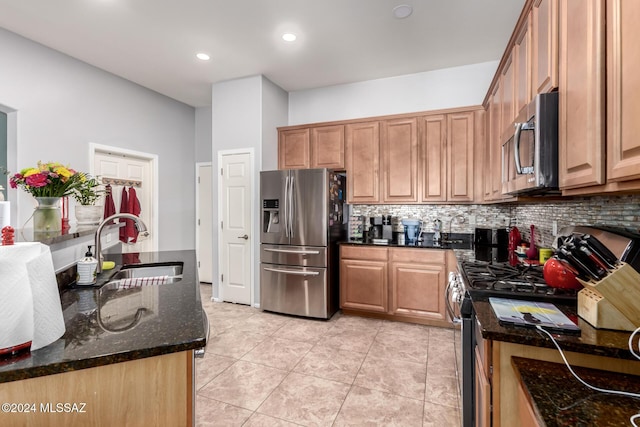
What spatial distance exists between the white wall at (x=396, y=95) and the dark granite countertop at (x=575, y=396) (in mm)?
3347

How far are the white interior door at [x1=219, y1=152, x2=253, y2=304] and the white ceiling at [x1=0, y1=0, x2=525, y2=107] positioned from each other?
45.7 inches

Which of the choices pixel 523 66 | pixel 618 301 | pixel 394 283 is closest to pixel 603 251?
pixel 618 301

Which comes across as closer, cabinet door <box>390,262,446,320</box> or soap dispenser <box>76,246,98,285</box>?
soap dispenser <box>76,246,98,285</box>

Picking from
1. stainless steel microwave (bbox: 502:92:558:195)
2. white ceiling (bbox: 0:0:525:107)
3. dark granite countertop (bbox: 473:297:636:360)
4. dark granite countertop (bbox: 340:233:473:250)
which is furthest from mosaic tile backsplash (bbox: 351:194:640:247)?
white ceiling (bbox: 0:0:525:107)

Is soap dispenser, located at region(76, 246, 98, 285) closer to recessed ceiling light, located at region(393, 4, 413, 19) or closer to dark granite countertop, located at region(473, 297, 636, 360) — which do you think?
dark granite countertop, located at region(473, 297, 636, 360)

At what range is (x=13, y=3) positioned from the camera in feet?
8.07

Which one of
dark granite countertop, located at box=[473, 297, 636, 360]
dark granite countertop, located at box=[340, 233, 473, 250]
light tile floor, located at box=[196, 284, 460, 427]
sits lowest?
light tile floor, located at box=[196, 284, 460, 427]

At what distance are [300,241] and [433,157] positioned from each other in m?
1.81

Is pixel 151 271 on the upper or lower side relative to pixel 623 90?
lower

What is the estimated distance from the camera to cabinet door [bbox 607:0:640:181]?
0.80 meters

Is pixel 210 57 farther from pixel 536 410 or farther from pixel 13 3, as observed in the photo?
pixel 536 410

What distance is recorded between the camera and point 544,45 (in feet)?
4.79

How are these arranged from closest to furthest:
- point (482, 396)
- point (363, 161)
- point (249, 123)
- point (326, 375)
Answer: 1. point (482, 396)
2. point (326, 375)
3. point (363, 161)
4. point (249, 123)

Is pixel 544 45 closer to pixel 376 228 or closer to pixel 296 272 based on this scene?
pixel 376 228
